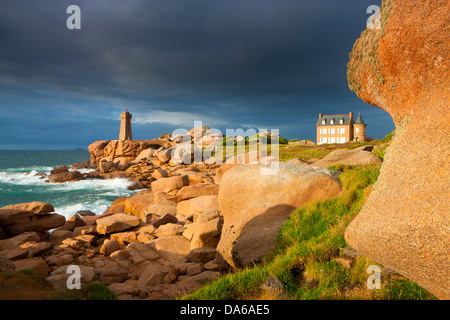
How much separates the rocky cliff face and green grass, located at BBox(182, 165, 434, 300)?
1.74 ft

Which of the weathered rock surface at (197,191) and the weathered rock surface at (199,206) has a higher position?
Answer: the weathered rock surface at (197,191)

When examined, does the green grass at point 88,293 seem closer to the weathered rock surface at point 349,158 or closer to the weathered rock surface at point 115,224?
the weathered rock surface at point 115,224

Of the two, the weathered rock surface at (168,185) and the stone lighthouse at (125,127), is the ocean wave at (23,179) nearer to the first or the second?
the stone lighthouse at (125,127)

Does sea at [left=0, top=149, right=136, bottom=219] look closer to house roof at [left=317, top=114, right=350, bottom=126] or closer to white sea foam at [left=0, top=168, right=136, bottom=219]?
white sea foam at [left=0, top=168, right=136, bottom=219]

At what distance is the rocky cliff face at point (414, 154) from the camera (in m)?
3.49

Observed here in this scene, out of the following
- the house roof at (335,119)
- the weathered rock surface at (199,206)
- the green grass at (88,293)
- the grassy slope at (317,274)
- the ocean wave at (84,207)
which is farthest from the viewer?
the house roof at (335,119)

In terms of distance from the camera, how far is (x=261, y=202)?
921 cm

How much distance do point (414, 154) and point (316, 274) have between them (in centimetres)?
248

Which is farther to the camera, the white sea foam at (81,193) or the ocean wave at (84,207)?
the white sea foam at (81,193)

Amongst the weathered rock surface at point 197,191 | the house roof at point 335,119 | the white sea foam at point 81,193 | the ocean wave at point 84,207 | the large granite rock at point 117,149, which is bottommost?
the ocean wave at point 84,207

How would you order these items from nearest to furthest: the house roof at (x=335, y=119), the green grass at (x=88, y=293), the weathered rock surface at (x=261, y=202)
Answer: the green grass at (x=88, y=293) → the weathered rock surface at (x=261, y=202) → the house roof at (x=335, y=119)

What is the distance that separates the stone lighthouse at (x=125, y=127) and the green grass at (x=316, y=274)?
83535 mm

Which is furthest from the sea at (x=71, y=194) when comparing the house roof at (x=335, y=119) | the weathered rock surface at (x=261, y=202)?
the house roof at (x=335, y=119)
